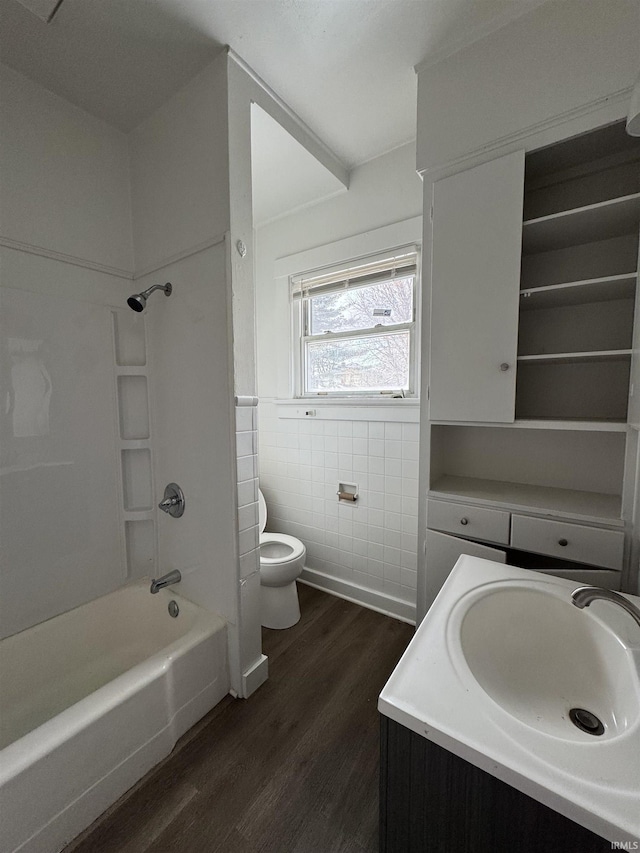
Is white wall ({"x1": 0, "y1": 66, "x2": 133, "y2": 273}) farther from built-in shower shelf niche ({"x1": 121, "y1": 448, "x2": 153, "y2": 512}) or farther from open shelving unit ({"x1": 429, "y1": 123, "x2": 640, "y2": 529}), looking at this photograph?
open shelving unit ({"x1": 429, "y1": 123, "x2": 640, "y2": 529})

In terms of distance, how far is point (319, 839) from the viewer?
3.36 ft

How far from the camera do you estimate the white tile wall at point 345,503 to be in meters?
1.95

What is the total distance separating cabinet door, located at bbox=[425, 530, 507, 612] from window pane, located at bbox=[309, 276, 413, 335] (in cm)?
119

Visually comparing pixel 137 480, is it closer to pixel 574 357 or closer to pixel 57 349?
pixel 57 349

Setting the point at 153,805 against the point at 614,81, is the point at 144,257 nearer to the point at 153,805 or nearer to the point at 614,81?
the point at 614,81

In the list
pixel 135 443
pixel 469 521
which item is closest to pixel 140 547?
pixel 135 443

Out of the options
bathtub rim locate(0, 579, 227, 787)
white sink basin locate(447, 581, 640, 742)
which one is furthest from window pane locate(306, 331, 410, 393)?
bathtub rim locate(0, 579, 227, 787)

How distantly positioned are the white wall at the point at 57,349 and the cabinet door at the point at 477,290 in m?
1.54

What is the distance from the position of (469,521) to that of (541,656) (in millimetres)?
551

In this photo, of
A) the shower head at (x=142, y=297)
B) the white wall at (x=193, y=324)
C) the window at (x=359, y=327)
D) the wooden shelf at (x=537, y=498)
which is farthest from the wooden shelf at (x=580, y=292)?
the shower head at (x=142, y=297)

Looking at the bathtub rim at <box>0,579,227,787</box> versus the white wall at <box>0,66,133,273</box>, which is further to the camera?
the white wall at <box>0,66,133,273</box>

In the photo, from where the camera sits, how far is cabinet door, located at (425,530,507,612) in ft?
4.56

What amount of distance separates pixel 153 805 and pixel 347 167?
9.69ft

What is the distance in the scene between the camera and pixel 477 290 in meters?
1.33
